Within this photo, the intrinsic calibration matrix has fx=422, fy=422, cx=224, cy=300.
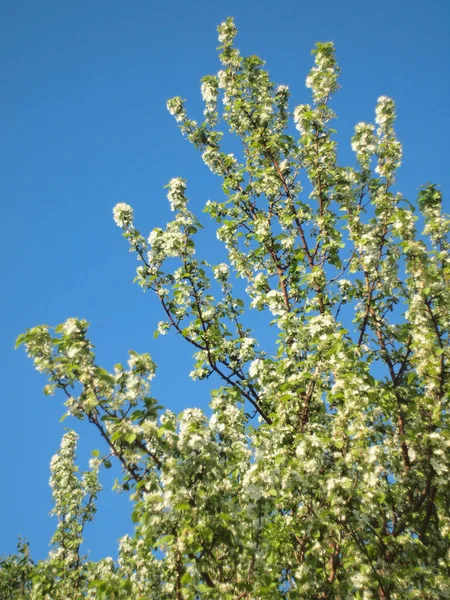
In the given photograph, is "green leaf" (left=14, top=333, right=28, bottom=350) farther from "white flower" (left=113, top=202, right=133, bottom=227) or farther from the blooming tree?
"white flower" (left=113, top=202, right=133, bottom=227)

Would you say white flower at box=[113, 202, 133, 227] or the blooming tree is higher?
white flower at box=[113, 202, 133, 227]

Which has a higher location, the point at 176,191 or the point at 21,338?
the point at 176,191

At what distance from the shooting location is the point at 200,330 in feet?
34.6

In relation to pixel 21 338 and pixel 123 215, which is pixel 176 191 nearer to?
pixel 123 215

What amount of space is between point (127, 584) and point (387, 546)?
4.52 meters

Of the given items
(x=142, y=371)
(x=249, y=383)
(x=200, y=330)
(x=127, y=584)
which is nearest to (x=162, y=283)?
(x=200, y=330)

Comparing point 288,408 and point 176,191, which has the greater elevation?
point 176,191

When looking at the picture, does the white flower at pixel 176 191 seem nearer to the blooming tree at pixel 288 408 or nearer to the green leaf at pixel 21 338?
the blooming tree at pixel 288 408

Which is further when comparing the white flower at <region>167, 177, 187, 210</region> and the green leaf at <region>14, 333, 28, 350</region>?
the white flower at <region>167, 177, 187, 210</region>

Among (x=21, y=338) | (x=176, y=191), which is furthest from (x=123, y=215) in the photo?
(x=21, y=338)

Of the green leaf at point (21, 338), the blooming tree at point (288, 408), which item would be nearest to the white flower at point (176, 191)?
the blooming tree at point (288, 408)

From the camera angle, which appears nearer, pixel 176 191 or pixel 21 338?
pixel 21 338

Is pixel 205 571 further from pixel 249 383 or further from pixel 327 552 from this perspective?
pixel 249 383

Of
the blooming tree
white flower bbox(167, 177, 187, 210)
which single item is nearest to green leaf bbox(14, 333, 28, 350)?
the blooming tree
